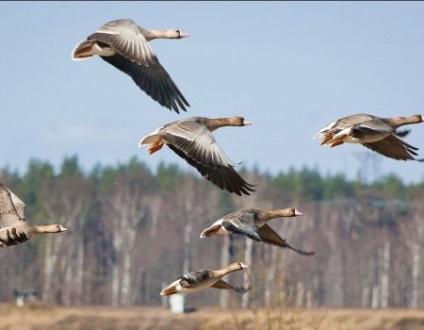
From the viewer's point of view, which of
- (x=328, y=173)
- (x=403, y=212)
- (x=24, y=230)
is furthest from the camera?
(x=328, y=173)

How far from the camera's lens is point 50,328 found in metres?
45.2

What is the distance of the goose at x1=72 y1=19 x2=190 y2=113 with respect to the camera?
697 inches

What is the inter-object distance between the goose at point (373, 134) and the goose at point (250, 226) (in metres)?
0.91

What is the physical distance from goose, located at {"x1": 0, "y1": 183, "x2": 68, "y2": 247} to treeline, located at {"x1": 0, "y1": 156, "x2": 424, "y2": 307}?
4986cm

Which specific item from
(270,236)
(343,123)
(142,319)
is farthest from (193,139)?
(142,319)

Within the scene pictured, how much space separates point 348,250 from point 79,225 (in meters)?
15.0

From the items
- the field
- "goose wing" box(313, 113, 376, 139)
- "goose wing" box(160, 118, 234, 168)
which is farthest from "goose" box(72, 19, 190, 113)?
the field

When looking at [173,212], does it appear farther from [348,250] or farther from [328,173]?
[328,173]

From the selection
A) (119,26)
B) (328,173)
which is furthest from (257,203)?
(119,26)

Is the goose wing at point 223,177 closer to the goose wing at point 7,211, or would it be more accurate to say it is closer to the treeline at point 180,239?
the goose wing at point 7,211

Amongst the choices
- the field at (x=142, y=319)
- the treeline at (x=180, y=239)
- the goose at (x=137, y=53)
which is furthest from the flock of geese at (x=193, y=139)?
the treeline at (x=180, y=239)

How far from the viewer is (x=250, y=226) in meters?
16.3

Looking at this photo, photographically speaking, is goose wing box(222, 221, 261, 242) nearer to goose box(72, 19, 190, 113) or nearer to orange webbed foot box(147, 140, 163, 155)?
orange webbed foot box(147, 140, 163, 155)

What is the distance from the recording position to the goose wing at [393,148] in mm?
18438
